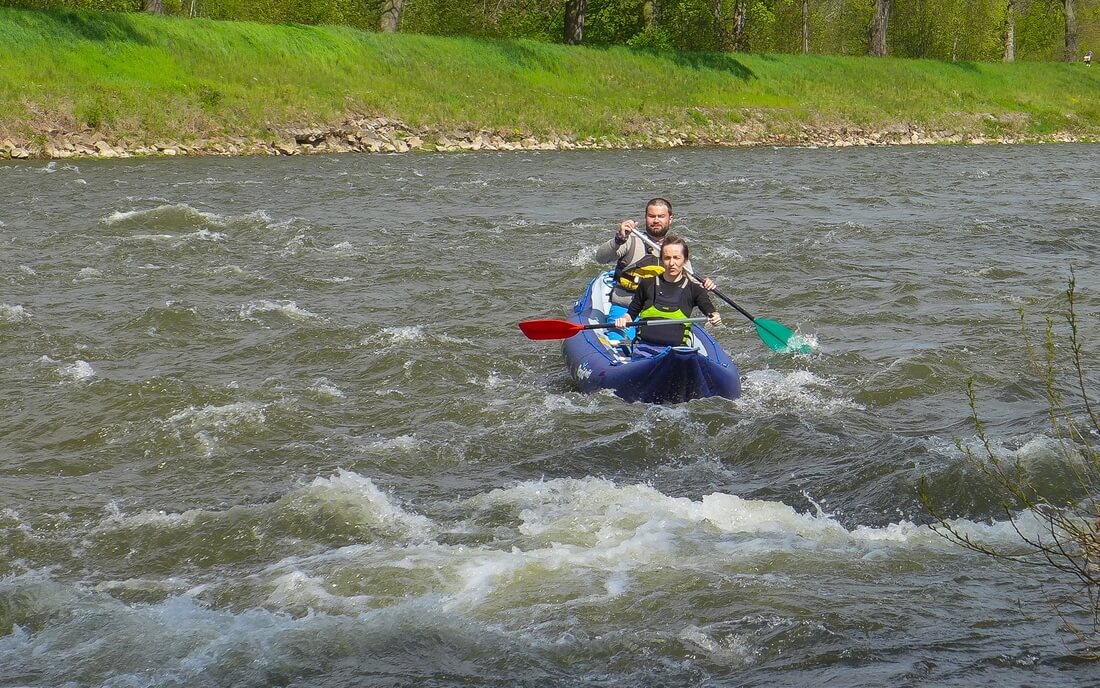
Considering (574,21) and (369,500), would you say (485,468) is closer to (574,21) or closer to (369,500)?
(369,500)

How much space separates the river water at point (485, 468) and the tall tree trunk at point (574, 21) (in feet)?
77.5

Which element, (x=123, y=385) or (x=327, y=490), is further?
(x=123, y=385)

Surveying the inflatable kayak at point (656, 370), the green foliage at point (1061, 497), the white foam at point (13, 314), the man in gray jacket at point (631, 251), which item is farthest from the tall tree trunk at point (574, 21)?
the inflatable kayak at point (656, 370)

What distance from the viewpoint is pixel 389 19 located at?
35.3m

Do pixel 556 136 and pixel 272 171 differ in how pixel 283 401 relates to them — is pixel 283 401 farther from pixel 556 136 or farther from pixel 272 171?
pixel 556 136

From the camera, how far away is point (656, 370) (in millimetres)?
7598

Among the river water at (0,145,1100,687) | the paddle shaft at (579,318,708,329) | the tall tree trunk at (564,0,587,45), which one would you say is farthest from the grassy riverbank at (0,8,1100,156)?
the paddle shaft at (579,318,708,329)

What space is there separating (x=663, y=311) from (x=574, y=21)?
3051cm

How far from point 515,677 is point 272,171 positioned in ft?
60.3

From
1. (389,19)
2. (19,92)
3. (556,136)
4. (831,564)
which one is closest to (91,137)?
(19,92)

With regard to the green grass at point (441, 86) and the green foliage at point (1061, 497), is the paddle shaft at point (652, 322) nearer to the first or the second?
the green foliage at point (1061, 497)

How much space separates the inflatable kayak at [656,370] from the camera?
24.9ft

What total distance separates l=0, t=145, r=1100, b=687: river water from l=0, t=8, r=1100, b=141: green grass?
35.5 feet

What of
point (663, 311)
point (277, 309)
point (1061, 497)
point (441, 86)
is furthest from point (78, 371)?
point (441, 86)
